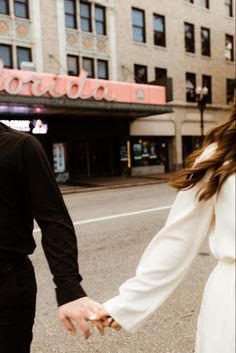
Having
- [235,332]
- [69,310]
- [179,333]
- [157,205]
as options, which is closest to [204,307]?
[235,332]

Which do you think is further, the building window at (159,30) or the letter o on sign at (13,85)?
the building window at (159,30)

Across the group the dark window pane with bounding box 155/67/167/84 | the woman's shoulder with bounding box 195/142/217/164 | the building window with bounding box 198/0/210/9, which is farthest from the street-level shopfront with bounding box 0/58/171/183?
the woman's shoulder with bounding box 195/142/217/164

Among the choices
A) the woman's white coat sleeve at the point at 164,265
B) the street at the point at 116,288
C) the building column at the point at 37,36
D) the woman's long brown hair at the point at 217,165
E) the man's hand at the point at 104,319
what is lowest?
the street at the point at 116,288

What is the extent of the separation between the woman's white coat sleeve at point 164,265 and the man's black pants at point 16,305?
405 mm

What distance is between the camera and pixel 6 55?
20531 millimetres

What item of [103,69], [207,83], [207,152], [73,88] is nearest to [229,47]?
[207,83]

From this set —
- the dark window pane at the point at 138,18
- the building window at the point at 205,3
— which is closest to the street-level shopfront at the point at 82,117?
the dark window pane at the point at 138,18

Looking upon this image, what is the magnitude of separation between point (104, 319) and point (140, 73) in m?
25.2

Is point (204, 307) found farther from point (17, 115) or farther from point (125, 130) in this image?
point (125, 130)

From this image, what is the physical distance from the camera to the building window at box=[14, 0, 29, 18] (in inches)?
814

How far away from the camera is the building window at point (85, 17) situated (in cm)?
2302

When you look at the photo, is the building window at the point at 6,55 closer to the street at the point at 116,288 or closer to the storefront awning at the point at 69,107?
the storefront awning at the point at 69,107

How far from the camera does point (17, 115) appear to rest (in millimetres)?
20156

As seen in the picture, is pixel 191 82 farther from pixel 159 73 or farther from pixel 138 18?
pixel 138 18
